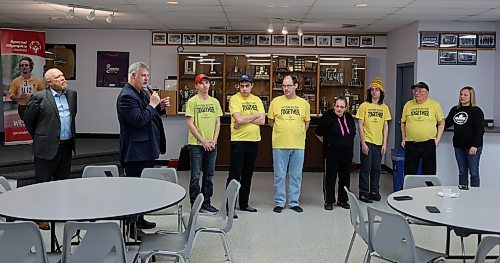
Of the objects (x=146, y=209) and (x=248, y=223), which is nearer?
(x=146, y=209)

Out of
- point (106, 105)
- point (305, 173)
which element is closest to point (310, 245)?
point (305, 173)

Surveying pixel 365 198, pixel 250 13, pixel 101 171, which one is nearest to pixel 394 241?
pixel 101 171

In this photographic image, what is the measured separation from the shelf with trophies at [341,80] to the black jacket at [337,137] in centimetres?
371

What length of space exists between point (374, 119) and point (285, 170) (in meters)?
1.58

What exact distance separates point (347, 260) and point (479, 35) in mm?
5622

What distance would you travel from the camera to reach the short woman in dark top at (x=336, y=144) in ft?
22.3

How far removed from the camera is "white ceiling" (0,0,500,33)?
23.1 feet

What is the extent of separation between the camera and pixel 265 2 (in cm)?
698

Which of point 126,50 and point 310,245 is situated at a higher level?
point 126,50

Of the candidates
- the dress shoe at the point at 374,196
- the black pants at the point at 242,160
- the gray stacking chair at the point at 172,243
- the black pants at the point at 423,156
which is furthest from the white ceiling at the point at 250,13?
the gray stacking chair at the point at 172,243

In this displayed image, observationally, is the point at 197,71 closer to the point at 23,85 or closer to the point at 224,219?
the point at 23,85

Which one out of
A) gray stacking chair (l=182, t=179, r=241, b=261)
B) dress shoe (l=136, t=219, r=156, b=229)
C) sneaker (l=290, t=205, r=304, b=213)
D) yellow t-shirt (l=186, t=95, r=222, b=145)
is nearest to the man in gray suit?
dress shoe (l=136, t=219, r=156, b=229)

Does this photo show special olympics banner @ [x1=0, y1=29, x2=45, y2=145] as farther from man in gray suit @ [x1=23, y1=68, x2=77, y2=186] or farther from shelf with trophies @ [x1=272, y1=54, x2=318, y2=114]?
shelf with trophies @ [x1=272, y1=54, x2=318, y2=114]

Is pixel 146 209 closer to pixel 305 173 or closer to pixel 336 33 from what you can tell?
pixel 305 173
